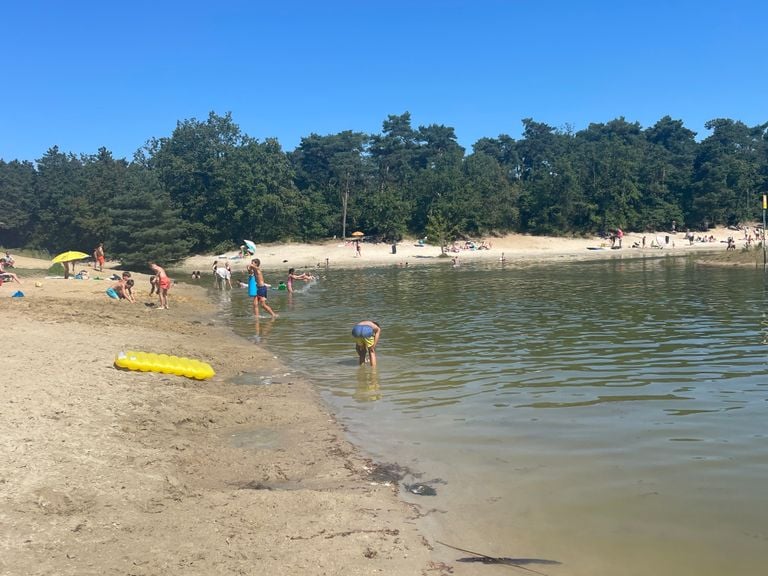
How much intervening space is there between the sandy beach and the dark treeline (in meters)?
50.6

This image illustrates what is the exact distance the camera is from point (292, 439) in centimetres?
888

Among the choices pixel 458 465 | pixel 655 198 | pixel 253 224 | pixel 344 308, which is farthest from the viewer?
pixel 655 198

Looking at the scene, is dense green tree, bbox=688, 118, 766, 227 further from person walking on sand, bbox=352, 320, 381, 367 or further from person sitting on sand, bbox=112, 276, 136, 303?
person walking on sand, bbox=352, 320, 381, 367

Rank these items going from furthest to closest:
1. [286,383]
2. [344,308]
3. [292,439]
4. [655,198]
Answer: [655,198] < [344,308] < [286,383] < [292,439]

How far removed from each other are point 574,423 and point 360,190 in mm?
76883

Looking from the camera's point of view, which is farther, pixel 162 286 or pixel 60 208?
pixel 60 208

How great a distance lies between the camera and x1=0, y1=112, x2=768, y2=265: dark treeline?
2842 inches

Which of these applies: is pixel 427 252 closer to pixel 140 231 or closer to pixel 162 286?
Answer: pixel 140 231

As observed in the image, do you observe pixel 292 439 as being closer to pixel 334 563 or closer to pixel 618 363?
pixel 334 563

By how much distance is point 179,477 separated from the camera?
22.7ft

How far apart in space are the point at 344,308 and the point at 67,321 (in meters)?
11.0

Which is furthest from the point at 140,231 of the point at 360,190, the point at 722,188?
the point at 722,188

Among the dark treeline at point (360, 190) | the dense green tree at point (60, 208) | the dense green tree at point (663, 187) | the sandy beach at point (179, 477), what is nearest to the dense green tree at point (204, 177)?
the dark treeline at point (360, 190)

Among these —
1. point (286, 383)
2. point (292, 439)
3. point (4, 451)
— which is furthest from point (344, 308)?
point (4, 451)
